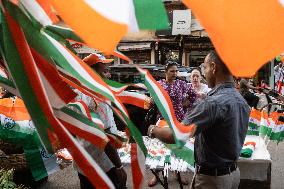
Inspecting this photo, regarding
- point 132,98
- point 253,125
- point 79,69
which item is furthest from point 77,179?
point 79,69

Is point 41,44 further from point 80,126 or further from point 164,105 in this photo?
point 164,105

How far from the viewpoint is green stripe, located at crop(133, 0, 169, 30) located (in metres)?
1.21

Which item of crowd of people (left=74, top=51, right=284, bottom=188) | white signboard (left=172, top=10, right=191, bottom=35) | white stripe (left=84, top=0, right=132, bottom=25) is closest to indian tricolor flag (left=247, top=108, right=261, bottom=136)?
crowd of people (left=74, top=51, right=284, bottom=188)

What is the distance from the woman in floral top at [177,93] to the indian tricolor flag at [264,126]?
3.52 feet

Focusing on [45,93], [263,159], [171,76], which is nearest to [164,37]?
[171,76]

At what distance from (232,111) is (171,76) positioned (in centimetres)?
349

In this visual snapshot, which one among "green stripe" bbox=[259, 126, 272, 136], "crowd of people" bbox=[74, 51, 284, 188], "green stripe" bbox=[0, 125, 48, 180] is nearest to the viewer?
"crowd of people" bbox=[74, 51, 284, 188]

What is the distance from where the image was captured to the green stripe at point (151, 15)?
1209 mm

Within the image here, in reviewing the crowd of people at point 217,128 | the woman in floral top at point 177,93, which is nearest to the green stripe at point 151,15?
the crowd of people at point 217,128

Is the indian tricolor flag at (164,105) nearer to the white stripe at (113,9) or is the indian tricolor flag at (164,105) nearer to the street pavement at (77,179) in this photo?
the white stripe at (113,9)

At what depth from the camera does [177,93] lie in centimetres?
625

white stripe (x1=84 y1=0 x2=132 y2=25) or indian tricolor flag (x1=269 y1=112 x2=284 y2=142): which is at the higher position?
white stripe (x1=84 y1=0 x2=132 y2=25)

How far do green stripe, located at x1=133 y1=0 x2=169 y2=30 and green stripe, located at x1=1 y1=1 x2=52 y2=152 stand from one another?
1.38 ft

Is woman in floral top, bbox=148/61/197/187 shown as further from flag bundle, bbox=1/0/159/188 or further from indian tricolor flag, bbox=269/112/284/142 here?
flag bundle, bbox=1/0/159/188
